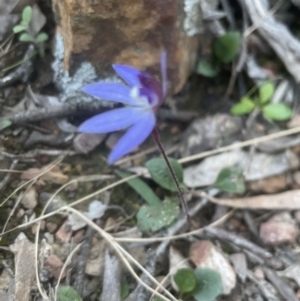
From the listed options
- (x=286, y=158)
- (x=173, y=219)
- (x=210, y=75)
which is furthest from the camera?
(x=210, y=75)

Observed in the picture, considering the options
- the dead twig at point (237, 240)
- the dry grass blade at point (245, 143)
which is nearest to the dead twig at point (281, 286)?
the dead twig at point (237, 240)

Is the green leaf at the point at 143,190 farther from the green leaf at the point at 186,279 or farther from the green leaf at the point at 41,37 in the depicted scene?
the green leaf at the point at 41,37

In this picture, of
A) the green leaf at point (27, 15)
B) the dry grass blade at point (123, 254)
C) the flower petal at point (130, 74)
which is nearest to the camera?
the flower petal at point (130, 74)

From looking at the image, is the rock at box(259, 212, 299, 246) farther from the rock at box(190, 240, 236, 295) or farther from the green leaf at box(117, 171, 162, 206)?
the green leaf at box(117, 171, 162, 206)

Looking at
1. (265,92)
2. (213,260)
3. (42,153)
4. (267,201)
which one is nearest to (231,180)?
(267,201)

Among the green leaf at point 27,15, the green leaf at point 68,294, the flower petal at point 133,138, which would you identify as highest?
the green leaf at point 27,15

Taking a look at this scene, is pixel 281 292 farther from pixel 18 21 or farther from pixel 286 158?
pixel 18 21

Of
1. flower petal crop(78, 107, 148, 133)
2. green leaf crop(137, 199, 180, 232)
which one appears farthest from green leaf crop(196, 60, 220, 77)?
flower petal crop(78, 107, 148, 133)

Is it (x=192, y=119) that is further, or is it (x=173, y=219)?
(x=192, y=119)

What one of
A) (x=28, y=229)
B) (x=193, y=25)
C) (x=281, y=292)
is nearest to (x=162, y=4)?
(x=193, y=25)
